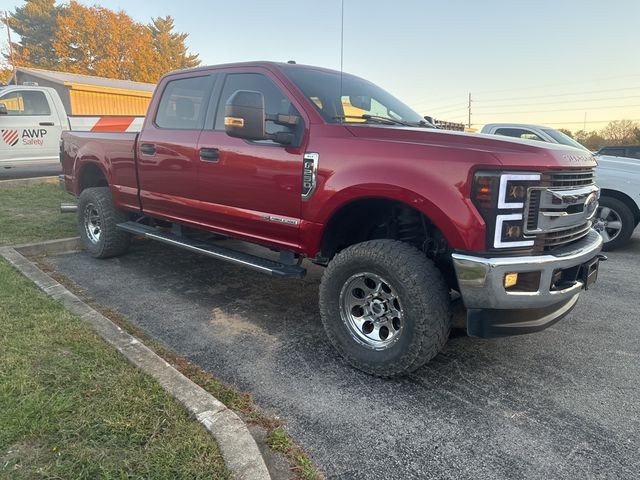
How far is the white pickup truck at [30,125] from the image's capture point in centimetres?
1055

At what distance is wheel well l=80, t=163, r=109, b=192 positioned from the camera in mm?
5715

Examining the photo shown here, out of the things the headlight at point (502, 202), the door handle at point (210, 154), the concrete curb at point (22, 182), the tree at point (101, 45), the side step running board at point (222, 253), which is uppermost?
the tree at point (101, 45)

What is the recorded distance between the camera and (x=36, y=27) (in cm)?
4119

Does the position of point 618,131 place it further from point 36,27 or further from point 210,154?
point 36,27

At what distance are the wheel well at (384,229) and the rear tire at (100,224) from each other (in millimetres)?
2878

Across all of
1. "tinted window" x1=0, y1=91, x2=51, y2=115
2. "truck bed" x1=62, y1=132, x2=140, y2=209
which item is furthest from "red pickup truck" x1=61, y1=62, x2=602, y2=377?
"tinted window" x1=0, y1=91, x2=51, y2=115

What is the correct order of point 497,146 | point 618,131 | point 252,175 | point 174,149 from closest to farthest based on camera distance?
point 497,146, point 252,175, point 174,149, point 618,131

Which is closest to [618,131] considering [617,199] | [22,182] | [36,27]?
[617,199]

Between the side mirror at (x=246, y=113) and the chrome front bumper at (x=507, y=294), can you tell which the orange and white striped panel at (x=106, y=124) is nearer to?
the side mirror at (x=246, y=113)

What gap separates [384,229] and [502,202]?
111 cm

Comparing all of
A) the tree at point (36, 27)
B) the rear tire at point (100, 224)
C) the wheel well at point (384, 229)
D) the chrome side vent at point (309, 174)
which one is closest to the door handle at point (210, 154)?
the chrome side vent at point (309, 174)

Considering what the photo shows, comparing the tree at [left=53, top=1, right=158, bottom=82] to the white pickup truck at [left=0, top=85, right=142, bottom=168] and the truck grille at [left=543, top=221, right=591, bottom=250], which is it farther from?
the truck grille at [left=543, top=221, right=591, bottom=250]

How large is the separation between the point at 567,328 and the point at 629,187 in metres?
3.46

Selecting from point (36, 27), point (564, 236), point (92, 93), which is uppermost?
point (36, 27)
